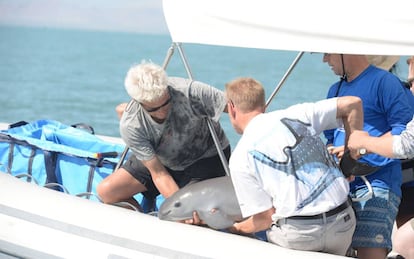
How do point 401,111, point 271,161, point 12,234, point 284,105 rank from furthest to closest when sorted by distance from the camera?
point 284,105 < point 12,234 < point 401,111 < point 271,161

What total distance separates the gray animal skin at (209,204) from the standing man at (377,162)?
0.45m

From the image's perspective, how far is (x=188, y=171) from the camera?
375 centimetres

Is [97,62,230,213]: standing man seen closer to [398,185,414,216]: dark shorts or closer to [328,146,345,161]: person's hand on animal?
[328,146,345,161]: person's hand on animal

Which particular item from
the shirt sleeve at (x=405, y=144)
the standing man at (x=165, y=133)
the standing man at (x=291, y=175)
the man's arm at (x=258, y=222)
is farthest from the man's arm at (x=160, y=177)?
the shirt sleeve at (x=405, y=144)

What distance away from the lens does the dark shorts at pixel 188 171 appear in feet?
12.3

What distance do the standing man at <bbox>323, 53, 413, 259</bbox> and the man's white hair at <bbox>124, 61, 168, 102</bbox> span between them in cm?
75

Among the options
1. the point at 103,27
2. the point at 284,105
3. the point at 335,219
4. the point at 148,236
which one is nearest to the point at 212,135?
the point at 148,236

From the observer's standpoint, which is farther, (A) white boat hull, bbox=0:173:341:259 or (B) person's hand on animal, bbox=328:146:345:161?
(B) person's hand on animal, bbox=328:146:345:161

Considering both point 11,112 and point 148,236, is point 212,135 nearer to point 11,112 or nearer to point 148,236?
point 148,236

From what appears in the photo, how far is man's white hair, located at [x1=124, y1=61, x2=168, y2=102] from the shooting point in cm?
339

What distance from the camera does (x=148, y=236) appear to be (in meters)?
3.12

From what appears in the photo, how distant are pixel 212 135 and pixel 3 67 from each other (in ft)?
73.2

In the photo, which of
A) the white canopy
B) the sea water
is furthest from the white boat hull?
the sea water

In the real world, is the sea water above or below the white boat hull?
below
